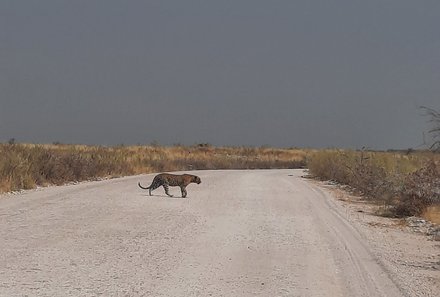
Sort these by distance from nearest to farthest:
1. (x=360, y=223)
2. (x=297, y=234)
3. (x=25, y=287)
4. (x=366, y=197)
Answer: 1. (x=25, y=287)
2. (x=297, y=234)
3. (x=360, y=223)
4. (x=366, y=197)

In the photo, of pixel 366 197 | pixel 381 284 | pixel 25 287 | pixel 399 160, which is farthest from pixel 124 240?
pixel 399 160

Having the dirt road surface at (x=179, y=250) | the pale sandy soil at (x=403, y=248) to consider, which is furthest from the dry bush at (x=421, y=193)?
the dirt road surface at (x=179, y=250)

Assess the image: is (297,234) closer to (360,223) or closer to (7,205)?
(360,223)

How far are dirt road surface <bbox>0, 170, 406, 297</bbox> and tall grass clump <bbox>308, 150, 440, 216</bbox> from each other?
8.57 ft

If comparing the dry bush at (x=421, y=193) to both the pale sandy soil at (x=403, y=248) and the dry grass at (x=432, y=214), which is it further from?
the pale sandy soil at (x=403, y=248)

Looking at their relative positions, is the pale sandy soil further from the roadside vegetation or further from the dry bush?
the roadside vegetation

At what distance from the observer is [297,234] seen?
12.8m

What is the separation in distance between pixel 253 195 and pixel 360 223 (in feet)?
21.1

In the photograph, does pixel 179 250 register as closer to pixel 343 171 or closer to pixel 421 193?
pixel 421 193

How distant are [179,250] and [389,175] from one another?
16585 millimetres

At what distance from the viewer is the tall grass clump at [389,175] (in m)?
18.5

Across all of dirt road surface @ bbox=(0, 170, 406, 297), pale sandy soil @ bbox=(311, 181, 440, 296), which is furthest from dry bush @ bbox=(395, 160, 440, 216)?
dirt road surface @ bbox=(0, 170, 406, 297)

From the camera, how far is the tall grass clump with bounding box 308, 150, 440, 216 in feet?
60.6

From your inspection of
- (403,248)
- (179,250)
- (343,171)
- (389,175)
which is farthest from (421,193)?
(343,171)
